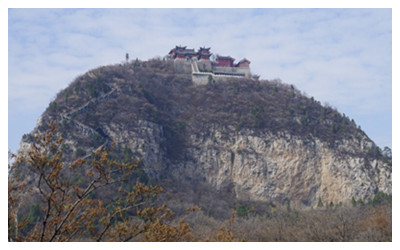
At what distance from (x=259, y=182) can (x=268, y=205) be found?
3249 millimetres

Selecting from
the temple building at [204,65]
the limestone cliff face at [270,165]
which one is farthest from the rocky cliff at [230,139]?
the temple building at [204,65]

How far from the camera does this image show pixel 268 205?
3391 cm

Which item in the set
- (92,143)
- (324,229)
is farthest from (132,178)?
(324,229)

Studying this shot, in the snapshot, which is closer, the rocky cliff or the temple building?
the rocky cliff

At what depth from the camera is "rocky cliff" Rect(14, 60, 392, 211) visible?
35.3m

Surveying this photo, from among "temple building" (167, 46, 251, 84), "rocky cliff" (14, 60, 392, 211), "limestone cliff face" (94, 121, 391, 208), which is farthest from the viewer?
"temple building" (167, 46, 251, 84)

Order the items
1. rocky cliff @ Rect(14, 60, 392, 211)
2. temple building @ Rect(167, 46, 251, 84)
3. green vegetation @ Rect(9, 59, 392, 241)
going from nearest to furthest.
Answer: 1. green vegetation @ Rect(9, 59, 392, 241)
2. rocky cliff @ Rect(14, 60, 392, 211)
3. temple building @ Rect(167, 46, 251, 84)

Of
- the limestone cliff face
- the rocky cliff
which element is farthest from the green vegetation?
the limestone cliff face

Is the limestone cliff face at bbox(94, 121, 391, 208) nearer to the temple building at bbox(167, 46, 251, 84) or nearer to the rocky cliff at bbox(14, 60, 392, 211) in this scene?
the rocky cliff at bbox(14, 60, 392, 211)

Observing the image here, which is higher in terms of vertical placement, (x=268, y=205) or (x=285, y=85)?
(x=285, y=85)

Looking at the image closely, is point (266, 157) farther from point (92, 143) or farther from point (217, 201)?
point (92, 143)

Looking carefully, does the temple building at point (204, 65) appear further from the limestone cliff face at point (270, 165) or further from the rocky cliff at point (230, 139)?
the limestone cliff face at point (270, 165)

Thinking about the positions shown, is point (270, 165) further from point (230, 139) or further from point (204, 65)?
point (204, 65)

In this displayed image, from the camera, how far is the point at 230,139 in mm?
38406
